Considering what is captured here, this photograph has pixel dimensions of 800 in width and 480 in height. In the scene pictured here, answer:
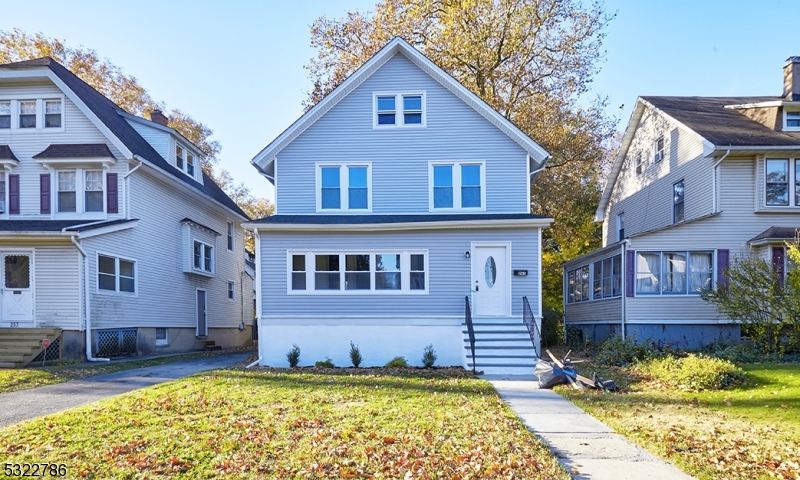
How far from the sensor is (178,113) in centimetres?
3281

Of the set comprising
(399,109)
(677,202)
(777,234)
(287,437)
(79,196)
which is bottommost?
(287,437)

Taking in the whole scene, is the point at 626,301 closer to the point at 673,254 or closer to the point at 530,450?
the point at 673,254

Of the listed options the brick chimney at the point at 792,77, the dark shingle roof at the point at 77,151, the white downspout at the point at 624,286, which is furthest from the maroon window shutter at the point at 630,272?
the dark shingle roof at the point at 77,151

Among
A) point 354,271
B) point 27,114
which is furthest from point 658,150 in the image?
point 27,114

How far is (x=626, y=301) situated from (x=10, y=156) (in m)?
19.8

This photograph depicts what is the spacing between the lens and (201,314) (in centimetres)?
2239

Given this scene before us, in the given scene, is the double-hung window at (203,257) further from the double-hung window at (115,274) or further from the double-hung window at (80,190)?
the double-hung window at (80,190)

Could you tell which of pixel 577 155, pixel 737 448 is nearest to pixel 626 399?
pixel 737 448

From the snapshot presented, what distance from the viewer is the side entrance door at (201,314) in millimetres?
22047

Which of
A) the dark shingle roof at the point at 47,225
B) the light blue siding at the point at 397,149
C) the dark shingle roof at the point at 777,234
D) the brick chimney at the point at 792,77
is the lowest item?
the dark shingle roof at the point at 777,234

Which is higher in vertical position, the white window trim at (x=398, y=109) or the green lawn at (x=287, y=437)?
the white window trim at (x=398, y=109)

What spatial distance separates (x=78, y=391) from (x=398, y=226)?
821 cm

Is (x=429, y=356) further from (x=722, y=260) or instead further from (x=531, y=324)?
(x=722, y=260)

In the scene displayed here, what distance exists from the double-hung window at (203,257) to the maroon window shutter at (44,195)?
18.4 feet
